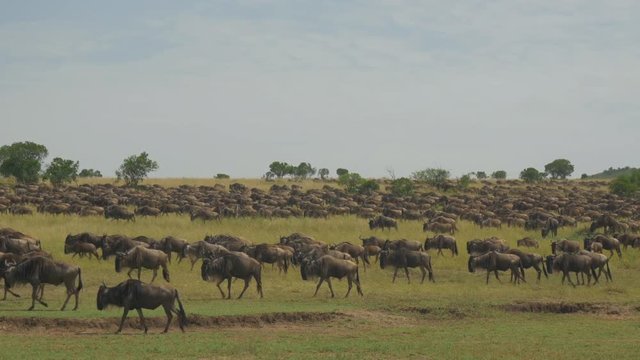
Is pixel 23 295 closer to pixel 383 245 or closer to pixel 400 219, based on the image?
pixel 383 245

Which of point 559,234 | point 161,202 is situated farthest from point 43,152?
point 559,234

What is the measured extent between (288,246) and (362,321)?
10937 mm

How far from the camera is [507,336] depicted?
64.0 feet

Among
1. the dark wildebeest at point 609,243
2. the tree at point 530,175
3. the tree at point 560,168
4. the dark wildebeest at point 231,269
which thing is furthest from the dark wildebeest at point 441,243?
the tree at point 560,168

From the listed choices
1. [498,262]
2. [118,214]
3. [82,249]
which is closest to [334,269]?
[498,262]

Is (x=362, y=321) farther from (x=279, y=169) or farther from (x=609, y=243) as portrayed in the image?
(x=279, y=169)

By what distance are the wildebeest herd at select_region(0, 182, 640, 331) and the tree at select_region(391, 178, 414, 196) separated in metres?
7.91

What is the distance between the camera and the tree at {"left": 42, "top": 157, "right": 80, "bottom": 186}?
82500 mm

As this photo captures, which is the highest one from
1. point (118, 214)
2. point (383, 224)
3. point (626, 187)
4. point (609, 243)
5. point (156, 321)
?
point (626, 187)

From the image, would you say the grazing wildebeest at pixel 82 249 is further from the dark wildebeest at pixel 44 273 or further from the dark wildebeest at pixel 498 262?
the dark wildebeest at pixel 498 262

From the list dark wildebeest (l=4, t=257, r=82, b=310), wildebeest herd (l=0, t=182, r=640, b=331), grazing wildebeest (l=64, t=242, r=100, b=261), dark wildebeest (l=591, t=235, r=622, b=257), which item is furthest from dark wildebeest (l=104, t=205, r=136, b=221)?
dark wildebeest (l=591, t=235, r=622, b=257)

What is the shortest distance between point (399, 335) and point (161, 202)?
40148 millimetres

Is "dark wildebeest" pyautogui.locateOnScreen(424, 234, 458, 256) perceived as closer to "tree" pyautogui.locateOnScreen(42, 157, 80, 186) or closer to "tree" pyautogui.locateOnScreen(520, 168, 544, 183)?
"tree" pyautogui.locateOnScreen(42, 157, 80, 186)

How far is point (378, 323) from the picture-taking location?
2166 centimetres
